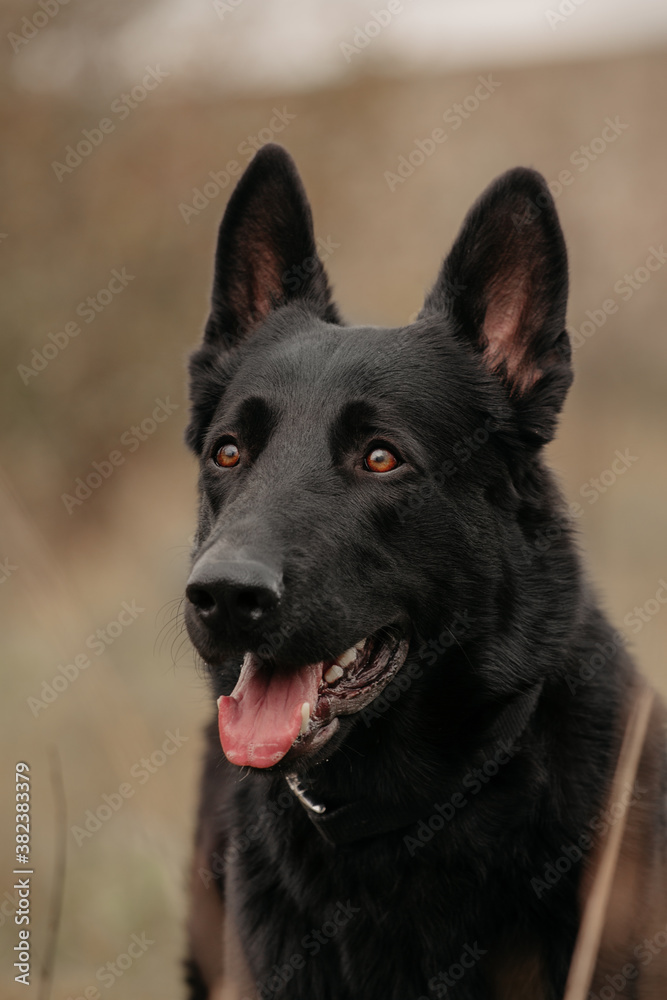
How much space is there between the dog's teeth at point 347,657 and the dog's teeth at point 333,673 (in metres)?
0.01

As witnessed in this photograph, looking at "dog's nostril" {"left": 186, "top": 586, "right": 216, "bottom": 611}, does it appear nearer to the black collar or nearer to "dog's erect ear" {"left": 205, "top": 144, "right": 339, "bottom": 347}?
the black collar

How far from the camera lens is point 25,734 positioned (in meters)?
6.43

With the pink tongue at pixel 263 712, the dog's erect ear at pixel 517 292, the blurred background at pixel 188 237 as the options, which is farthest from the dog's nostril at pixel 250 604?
the blurred background at pixel 188 237

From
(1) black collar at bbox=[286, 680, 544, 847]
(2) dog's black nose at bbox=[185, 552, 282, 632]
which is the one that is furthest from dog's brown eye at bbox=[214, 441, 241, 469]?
(1) black collar at bbox=[286, 680, 544, 847]

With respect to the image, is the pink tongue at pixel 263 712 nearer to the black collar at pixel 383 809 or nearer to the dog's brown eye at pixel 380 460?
the black collar at pixel 383 809

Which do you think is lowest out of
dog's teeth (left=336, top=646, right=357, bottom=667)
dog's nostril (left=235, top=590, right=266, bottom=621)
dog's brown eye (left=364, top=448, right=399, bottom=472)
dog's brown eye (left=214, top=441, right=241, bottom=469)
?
dog's teeth (left=336, top=646, right=357, bottom=667)

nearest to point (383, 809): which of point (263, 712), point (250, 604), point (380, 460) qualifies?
point (263, 712)

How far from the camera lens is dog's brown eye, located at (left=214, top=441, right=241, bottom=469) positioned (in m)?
2.75

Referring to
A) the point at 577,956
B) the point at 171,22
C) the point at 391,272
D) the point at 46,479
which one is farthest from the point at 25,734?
the point at 391,272

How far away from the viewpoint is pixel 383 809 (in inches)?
101

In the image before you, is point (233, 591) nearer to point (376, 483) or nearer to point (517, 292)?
point (376, 483)

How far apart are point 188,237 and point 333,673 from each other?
8370mm

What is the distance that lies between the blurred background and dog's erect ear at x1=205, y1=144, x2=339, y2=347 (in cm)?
406

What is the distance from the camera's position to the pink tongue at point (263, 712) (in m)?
2.20
